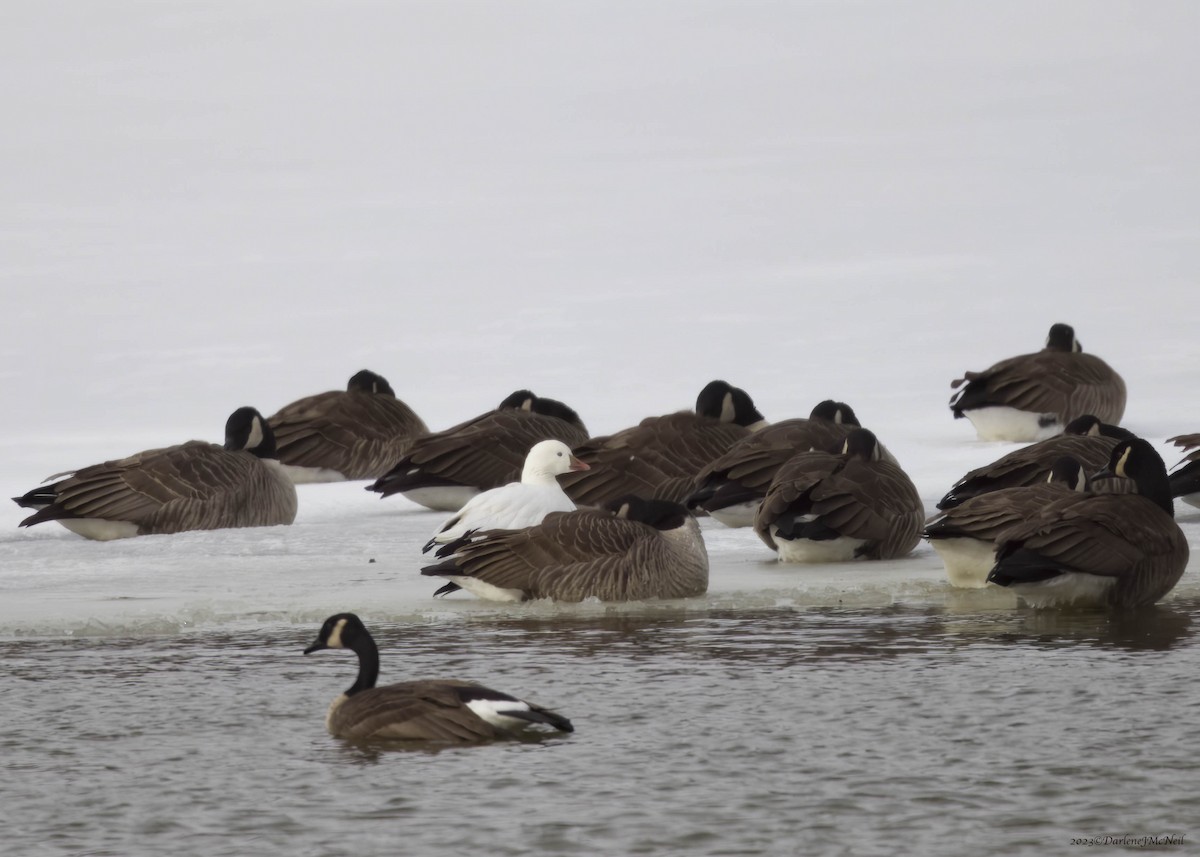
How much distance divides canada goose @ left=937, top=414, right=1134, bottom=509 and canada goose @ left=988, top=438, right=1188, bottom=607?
162 centimetres

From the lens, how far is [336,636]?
25.4ft

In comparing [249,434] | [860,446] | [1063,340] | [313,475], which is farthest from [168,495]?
[1063,340]

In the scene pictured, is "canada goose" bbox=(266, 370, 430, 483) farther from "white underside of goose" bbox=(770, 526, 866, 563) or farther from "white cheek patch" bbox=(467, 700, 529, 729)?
"white cheek patch" bbox=(467, 700, 529, 729)

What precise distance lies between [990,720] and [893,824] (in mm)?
1445

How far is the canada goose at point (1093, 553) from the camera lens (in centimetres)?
945

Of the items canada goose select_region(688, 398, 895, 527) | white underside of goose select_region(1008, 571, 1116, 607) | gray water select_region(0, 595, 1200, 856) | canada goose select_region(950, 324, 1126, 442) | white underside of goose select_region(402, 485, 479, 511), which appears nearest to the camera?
gray water select_region(0, 595, 1200, 856)

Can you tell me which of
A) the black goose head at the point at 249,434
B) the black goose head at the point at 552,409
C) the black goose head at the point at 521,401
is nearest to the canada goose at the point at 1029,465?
the black goose head at the point at 552,409

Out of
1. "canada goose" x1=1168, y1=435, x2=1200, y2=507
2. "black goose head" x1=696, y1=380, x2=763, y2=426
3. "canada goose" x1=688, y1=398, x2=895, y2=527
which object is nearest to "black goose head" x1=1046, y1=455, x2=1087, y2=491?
"canada goose" x1=1168, y1=435, x2=1200, y2=507

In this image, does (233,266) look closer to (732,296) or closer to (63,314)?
(63,314)

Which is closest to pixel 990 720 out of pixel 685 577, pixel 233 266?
pixel 685 577

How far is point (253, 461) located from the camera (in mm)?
14250

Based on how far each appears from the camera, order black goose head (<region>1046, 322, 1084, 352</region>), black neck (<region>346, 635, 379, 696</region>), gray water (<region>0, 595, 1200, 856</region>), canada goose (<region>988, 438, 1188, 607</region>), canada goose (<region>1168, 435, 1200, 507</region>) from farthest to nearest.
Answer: black goose head (<region>1046, 322, 1084, 352</region>) < canada goose (<region>1168, 435, 1200, 507</region>) < canada goose (<region>988, 438, 1188, 607</region>) < black neck (<region>346, 635, 379, 696</region>) < gray water (<region>0, 595, 1200, 856</region>)

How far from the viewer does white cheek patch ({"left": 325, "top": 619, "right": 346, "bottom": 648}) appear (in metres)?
7.69

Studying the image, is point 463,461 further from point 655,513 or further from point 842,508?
point 655,513
